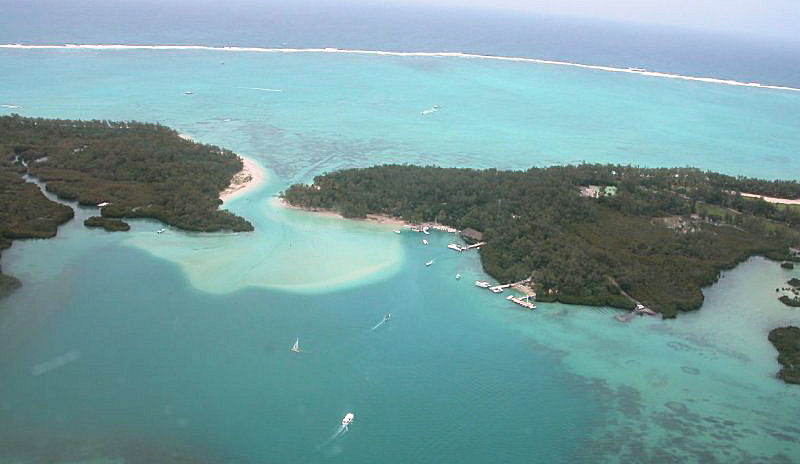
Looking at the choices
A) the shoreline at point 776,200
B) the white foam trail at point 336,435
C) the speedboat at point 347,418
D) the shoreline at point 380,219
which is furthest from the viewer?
the shoreline at point 776,200

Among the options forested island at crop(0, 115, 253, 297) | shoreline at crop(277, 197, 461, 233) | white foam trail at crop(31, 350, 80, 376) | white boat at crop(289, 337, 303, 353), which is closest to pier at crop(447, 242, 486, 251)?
shoreline at crop(277, 197, 461, 233)

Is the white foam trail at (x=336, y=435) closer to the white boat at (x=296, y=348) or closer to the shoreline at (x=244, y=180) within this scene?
the white boat at (x=296, y=348)

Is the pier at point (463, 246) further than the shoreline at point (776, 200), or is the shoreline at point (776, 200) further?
the shoreline at point (776, 200)

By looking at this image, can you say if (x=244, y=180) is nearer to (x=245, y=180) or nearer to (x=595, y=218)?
(x=245, y=180)

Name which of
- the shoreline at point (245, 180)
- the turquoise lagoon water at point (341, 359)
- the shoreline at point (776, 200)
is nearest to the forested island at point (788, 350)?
the turquoise lagoon water at point (341, 359)

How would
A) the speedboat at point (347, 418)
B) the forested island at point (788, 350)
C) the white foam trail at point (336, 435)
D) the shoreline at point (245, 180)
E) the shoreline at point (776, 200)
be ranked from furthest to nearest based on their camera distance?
the shoreline at point (776, 200) < the shoreline at point (245, 180) < the forested island at point (788, 350) < the speedboat at point (347, 418) < the white foam trail at point (336, 435)

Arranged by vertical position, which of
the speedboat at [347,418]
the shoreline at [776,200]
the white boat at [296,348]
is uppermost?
the shoreline at [776,200]

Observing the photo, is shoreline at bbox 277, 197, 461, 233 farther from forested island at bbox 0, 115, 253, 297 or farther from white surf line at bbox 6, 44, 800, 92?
white surf line at bbox 6, 44, 800, 92
